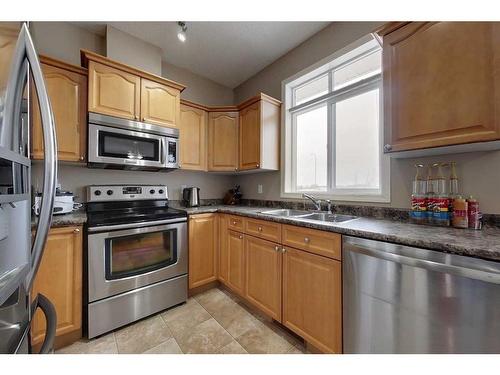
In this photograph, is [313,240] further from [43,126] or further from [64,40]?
[64,40]

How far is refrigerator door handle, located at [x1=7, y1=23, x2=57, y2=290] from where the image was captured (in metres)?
0.55

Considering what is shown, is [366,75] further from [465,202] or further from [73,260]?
[73,260]

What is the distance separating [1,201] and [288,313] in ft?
5.45

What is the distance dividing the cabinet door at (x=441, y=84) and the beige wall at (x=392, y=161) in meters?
0.35

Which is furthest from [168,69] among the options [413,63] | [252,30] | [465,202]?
[465,202]

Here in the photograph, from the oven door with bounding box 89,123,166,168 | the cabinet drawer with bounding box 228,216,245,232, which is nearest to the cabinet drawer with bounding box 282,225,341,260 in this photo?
the cabinet drawer with bounding box 228,216,245,232

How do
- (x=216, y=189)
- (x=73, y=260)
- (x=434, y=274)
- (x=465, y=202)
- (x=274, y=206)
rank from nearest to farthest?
(x=434, y=274), (x=465, y=202), (x=73, y=260), (x=274, y=206), (x=216, y=189)

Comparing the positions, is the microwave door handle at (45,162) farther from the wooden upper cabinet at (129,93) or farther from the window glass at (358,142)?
the window glass at (358,142)

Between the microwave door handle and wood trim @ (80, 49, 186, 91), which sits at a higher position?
wood trim @ (80, 49, 186, 91)

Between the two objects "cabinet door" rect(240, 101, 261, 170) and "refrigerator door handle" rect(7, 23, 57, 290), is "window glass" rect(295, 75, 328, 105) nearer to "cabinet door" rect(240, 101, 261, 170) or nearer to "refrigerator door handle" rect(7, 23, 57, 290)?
"cabinet door" rect(240, 101, 261, 170)

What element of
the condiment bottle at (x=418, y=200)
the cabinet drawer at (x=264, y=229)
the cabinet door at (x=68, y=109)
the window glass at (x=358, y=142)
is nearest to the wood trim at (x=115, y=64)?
the cabinet door at (x=68, y=109)

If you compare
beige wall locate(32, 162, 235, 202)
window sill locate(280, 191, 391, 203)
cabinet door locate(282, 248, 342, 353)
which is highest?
beige wall locate(32, 162, 235, 202)

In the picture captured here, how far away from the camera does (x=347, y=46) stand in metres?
1.91

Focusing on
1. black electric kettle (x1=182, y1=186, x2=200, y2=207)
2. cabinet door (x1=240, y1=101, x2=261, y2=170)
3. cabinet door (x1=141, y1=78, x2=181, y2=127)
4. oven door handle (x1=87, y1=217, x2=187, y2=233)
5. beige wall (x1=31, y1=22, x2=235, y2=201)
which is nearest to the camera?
oven door handle (x1=87, y1=217, x2=187, y2=233)
